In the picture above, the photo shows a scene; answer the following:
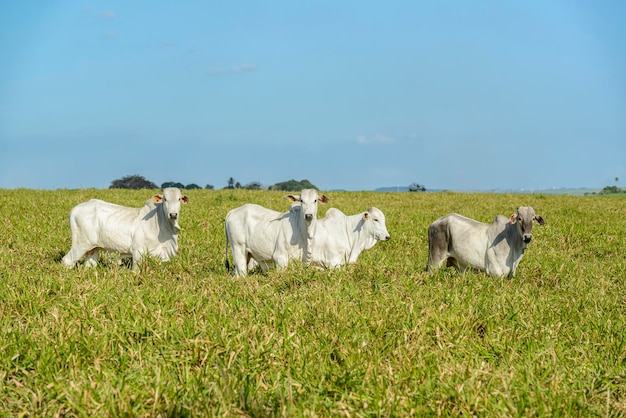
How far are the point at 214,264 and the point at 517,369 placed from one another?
7232mm

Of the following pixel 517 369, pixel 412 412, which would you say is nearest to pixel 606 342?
pixel 517 369

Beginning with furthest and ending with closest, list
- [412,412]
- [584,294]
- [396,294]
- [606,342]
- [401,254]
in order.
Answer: [401,254] → [584,294] → [396,294] → [606,342] → [412,412]

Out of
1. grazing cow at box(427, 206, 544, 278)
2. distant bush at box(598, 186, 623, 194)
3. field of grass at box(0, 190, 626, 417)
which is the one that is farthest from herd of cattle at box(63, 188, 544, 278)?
distant bush at box(598, 186, 623, 194)

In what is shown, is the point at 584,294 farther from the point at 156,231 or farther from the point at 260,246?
the point at 156,231

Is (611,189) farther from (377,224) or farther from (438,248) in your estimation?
(438,248)

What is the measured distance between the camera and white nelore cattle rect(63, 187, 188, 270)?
454 inches

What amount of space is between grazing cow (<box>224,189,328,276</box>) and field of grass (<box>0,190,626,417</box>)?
3.61ft

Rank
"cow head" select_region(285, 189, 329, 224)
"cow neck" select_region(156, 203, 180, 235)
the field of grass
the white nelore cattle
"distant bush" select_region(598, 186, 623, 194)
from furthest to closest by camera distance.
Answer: "distant bush" select_region(598, 186, 623, 194), "cow neck" select_region(156, 203, 180, 235), the white nelore cattle, "cow head" select_region(285, 189, 329, 224), the field of grass

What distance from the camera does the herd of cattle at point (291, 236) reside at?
10.7 meters

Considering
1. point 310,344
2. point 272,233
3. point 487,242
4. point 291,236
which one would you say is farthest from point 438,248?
point 310,344

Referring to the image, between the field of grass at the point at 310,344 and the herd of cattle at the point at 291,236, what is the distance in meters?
0.64

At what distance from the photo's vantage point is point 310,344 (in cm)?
622

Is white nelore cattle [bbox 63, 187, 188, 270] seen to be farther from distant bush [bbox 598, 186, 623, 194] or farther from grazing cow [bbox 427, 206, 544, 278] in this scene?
distant bush [bbox 598, 186, 623, 194]

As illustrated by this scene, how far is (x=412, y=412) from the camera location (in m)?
4.86
